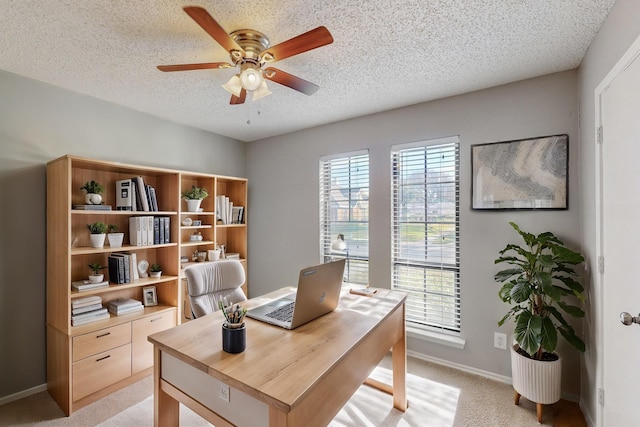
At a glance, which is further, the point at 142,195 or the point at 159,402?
the point at 142,195

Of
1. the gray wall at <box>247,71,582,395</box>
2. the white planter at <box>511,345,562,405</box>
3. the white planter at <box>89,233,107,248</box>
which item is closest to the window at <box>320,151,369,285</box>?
the gray wall at <box>247,71,582,395</box>

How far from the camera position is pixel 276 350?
126cm

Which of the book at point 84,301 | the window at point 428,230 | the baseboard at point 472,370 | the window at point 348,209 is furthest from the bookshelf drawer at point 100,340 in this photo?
the baseboard at point 472,370

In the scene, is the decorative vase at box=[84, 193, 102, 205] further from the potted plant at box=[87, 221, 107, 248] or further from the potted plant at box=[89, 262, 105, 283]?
the potted plant at box=[89, 262, 105, 283]

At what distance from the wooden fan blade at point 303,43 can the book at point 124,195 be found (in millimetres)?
1936

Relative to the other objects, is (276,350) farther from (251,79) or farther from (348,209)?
(348,209)

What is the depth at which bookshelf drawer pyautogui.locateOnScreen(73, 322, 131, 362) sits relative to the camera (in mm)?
2137

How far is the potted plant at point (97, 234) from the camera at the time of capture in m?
2.39

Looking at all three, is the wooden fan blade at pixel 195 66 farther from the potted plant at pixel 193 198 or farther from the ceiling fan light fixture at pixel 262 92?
the potted plant at pixel 193 198

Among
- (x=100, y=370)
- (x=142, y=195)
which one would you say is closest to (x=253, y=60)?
(x=142, y=195)

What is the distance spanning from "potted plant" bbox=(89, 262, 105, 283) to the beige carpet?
943 mm

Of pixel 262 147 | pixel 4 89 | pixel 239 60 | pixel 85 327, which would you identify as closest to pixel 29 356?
pixel 85 327

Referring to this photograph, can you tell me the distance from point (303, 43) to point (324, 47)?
56 centimetres

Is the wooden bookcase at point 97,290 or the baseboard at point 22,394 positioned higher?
the wooden bookcase at point 97,290
